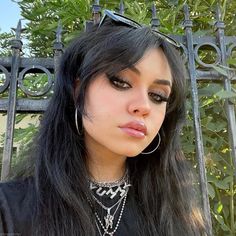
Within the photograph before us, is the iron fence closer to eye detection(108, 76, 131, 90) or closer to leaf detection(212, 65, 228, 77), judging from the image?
leaf detection(212, 65, 228, 77)

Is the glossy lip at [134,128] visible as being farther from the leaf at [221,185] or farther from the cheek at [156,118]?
the leaf at [221,185]

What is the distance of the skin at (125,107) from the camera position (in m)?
0.90

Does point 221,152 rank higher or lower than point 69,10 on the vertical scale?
lower

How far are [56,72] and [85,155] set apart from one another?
1.18ft

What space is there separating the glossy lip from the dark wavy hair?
140mm

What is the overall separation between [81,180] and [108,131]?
0.62ft

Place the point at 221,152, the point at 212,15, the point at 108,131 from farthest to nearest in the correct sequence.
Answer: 1. the point at 212,15
2. the point at 221,152
3. the point at 108,131

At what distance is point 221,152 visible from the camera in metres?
1.64

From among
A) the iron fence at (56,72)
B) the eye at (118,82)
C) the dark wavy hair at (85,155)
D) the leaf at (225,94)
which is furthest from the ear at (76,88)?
the leaf at (225,94)

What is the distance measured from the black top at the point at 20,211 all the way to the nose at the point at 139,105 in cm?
34

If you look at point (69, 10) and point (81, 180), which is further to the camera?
point (69, 10)

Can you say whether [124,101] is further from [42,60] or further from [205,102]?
[205,102]

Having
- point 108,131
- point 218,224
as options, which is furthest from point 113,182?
point 218,224

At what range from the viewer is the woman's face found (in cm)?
89
